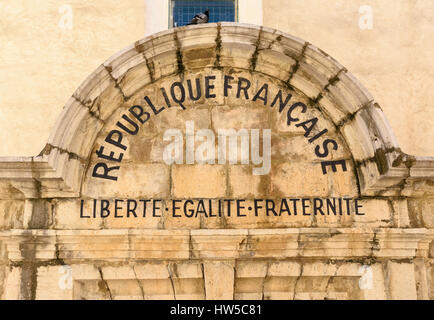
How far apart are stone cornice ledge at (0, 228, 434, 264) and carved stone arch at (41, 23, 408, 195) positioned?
495 millimetres

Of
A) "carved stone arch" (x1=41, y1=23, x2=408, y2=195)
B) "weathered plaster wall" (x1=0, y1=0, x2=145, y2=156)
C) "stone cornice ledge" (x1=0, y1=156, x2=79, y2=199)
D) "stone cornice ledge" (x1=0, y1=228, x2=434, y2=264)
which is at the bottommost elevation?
"stone cornice ledge" (x1=0, y1=228, x2=434, y2=264)

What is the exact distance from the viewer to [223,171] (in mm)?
5004

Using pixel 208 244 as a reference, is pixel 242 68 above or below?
above

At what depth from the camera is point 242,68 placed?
16.9 feet

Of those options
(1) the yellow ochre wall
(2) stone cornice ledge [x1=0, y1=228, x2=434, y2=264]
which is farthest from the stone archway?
(1) the yellow ochre wall

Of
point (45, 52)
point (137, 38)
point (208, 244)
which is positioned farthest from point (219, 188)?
point (45, 52)

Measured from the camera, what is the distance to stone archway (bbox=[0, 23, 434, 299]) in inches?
188

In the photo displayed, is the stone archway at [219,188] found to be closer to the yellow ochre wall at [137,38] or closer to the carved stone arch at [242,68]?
the carved stone arch at [242,68]

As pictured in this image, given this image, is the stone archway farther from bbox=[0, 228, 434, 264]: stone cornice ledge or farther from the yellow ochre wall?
the yellow ochre wall

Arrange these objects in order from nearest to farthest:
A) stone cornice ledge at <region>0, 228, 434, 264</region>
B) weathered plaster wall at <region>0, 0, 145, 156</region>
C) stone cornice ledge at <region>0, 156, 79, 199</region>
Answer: stone cornice ledge at <region>0, 156, 79, 199</region>, stone cornice ledge at <region>0, 228, 434, 264</region>, weathered plaster wall at <region>0, 0, 145, 156</region>

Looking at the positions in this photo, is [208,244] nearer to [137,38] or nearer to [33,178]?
[33,178]

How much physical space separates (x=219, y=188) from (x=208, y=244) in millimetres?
555

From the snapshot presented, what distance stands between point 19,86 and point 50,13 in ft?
3.58

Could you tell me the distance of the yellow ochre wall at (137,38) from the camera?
6461mm
